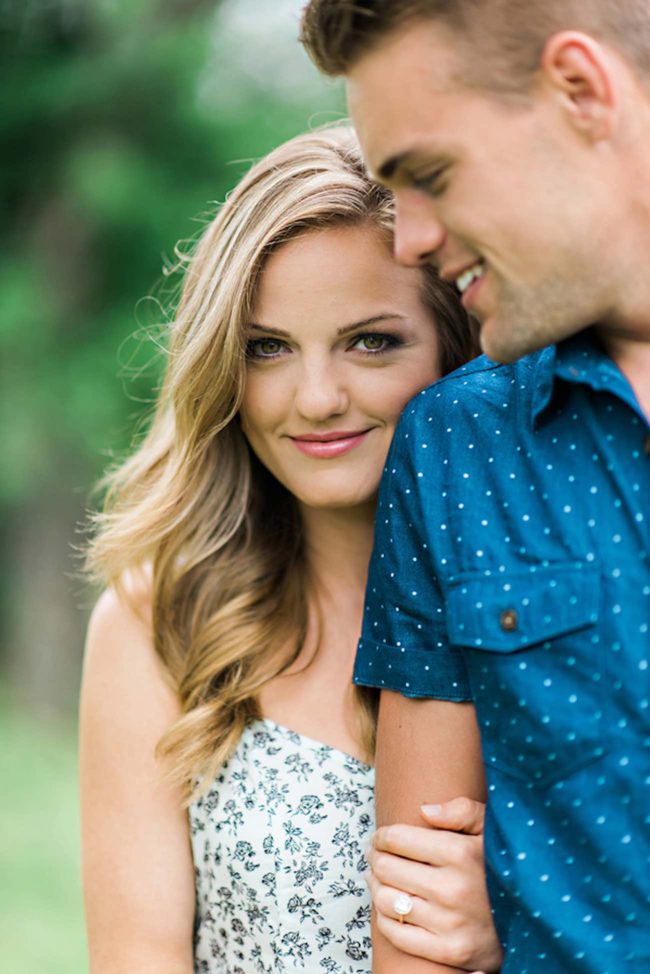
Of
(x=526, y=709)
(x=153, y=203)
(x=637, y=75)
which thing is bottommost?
(x=526, y=709)

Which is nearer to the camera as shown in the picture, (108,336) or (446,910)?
(446,910)

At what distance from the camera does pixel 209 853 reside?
7.35 ft

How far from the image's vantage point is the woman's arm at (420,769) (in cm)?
177

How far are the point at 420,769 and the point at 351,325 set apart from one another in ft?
2.35

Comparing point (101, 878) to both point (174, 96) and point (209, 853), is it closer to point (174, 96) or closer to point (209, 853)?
point (209, 853)

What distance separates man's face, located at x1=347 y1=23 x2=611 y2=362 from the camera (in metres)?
1.55

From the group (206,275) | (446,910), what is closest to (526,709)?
(446,910)

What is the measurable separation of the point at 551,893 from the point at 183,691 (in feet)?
3.05

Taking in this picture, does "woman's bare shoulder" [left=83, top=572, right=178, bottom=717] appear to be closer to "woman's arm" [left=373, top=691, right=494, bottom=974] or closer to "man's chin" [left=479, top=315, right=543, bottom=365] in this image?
"woman's arm" [left=373, top=691, right=494, bottom=974]

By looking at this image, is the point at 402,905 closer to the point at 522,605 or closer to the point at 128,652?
the point at 522,605

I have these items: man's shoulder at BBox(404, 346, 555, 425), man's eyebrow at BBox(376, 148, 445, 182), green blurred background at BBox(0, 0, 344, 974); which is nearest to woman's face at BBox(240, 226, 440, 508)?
man's shoulder at BBox(404, 346, 555, 425)

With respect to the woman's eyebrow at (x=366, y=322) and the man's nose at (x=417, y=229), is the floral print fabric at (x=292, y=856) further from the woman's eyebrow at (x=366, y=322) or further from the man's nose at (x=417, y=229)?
the man's nose at (x=417, y=229)

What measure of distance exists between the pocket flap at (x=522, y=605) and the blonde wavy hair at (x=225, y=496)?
558 mm

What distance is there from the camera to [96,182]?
7082 millimetres
